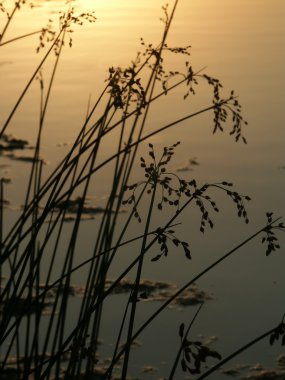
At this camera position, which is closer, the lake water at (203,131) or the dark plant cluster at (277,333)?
the dark plant cluster at (277,333)

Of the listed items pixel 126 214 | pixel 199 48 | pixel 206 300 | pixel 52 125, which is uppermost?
pixel 199 48

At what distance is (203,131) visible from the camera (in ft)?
14.6

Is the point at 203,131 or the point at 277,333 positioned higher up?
the point at 203,131

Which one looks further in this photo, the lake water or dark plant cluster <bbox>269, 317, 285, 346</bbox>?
the lake water

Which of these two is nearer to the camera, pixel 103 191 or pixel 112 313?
pixel 112 313

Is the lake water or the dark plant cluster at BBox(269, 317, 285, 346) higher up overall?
the lake water

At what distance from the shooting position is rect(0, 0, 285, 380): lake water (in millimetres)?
2816

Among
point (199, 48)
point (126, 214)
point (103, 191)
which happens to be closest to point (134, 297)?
point (126, 214)

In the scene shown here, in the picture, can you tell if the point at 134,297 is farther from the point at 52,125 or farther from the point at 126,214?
the point at 52,125

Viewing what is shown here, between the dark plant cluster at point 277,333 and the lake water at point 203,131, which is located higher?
the lake water at point 203,131

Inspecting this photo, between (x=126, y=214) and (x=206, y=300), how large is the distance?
75 centimetres

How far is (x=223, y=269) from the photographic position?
315 centimetres

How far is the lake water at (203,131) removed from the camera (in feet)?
9.24

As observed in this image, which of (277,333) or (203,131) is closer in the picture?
(277,333)
